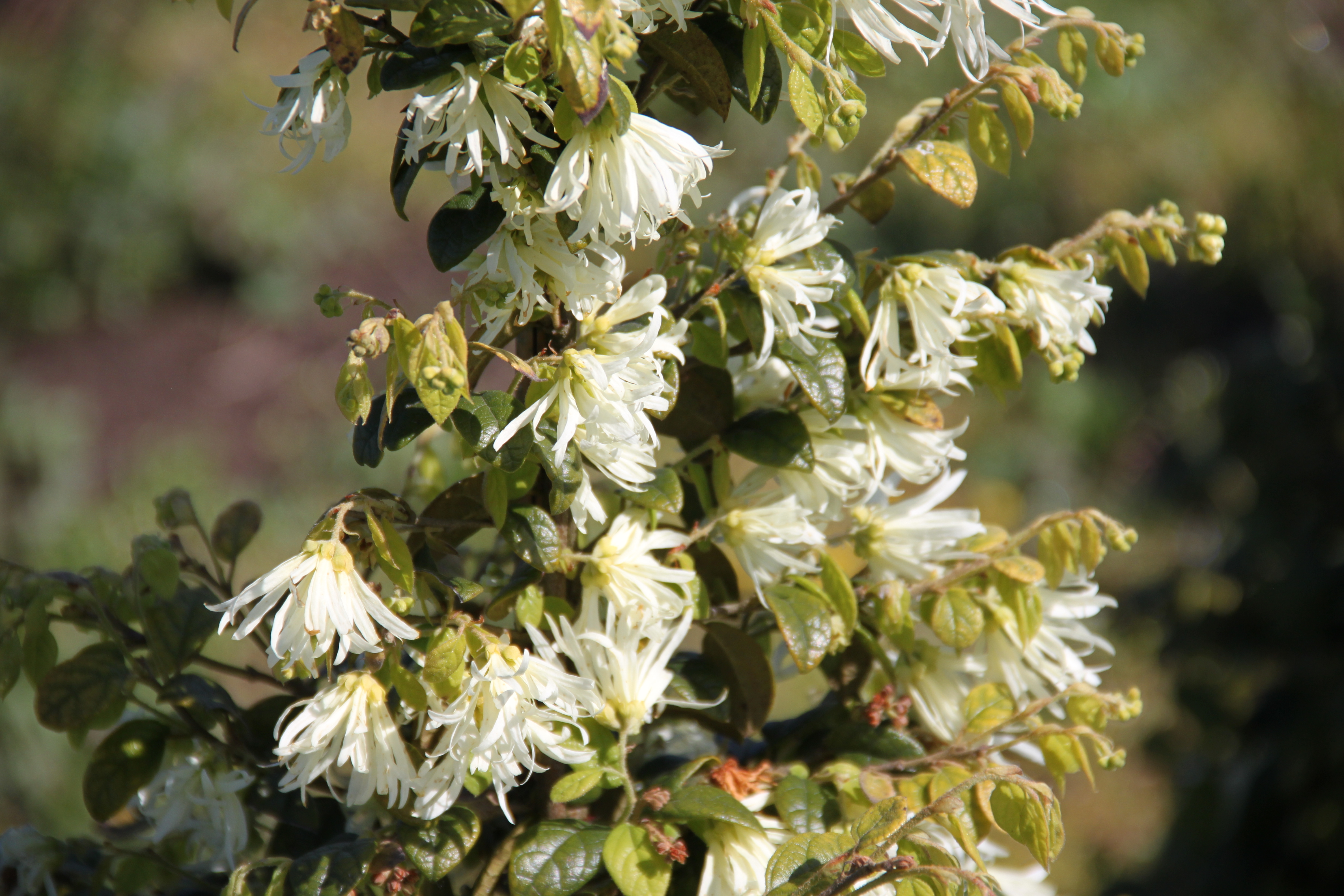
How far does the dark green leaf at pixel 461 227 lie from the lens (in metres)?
0.52

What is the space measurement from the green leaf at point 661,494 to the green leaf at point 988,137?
0.28 meters

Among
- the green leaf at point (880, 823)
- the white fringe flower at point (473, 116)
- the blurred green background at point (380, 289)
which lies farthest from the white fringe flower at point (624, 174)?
the blurred green background at point (380, 289)

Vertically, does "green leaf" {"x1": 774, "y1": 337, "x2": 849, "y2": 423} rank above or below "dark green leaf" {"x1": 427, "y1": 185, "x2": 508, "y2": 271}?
below

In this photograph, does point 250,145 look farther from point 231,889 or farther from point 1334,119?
point 231,889

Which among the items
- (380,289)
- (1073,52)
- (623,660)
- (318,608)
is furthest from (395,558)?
(380,289)

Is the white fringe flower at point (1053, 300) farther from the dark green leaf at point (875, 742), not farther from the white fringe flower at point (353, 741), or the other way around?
the white fringe flower at point (353, 741)

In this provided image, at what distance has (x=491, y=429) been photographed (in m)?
0.51

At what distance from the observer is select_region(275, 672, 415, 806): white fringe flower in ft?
1.77

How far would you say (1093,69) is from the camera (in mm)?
4023

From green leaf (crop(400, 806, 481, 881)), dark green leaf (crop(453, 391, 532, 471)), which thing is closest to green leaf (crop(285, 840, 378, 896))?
green leaf (crop(400, 806, 481, 881))

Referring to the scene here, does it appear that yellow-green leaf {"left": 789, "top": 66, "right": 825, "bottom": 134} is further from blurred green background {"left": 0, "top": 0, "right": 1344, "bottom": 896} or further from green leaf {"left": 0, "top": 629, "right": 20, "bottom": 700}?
blurred green background {"left": 0, "top": 0, "right": 1344, "bottom": 896}

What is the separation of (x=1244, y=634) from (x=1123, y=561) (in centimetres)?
154

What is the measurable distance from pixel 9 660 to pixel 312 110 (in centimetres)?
43

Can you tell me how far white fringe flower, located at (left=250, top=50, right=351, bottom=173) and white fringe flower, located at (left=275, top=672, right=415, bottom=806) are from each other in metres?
0.27
